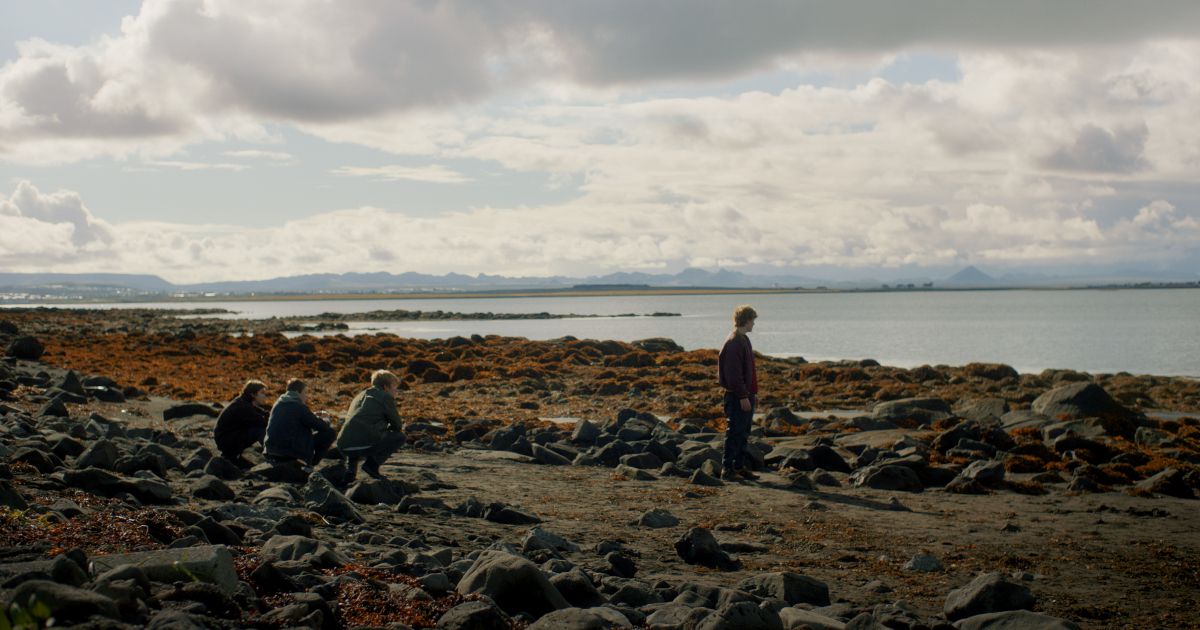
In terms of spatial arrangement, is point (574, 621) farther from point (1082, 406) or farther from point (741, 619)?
point (1082, 406)

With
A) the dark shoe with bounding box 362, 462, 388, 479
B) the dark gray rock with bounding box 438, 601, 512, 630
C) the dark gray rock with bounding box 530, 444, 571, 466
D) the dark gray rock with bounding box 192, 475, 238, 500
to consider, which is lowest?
the dark gray rock with bounding box 530, 444, 571, 466

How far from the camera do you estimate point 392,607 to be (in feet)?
22.9

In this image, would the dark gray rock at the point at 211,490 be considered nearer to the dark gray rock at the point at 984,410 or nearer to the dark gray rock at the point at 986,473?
the dark gray rock at the point at 986,473

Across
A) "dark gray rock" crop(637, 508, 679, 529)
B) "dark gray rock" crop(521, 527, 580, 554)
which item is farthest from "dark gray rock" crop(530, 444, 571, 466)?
"dark gray rock" crop(521, 527, 580, 554)

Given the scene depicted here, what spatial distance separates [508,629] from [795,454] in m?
11.3

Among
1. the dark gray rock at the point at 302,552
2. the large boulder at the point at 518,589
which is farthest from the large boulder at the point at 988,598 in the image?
the dark gray rock at the point at 302,552

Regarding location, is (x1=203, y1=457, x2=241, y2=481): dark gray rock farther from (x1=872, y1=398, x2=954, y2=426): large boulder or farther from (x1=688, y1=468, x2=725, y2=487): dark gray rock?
(x1=872, y1=398, x2=954, y2=426): large boulder

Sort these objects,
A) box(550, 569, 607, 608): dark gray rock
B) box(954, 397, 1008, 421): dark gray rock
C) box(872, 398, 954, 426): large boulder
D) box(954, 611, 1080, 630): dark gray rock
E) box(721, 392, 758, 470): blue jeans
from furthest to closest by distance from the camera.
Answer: box(954, 397, 1008, 421): dark gray rock → box(872, 398, 954, 426): large boulder → box(721, 392, 758, 470): blue jeans → box(550, 569, 607, 608): dark gray rock → box(954, 611, 1080, 630): dark gray rock

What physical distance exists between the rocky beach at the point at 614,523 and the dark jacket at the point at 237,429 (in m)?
0.42

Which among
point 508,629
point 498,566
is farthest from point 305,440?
point 508,629

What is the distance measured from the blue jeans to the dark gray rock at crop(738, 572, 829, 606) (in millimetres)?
6080

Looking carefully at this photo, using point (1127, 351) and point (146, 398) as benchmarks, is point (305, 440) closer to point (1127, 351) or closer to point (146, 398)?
point (146, 398)

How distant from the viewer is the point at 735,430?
15484 mm

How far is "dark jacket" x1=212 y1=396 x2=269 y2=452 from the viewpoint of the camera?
14391 mm
